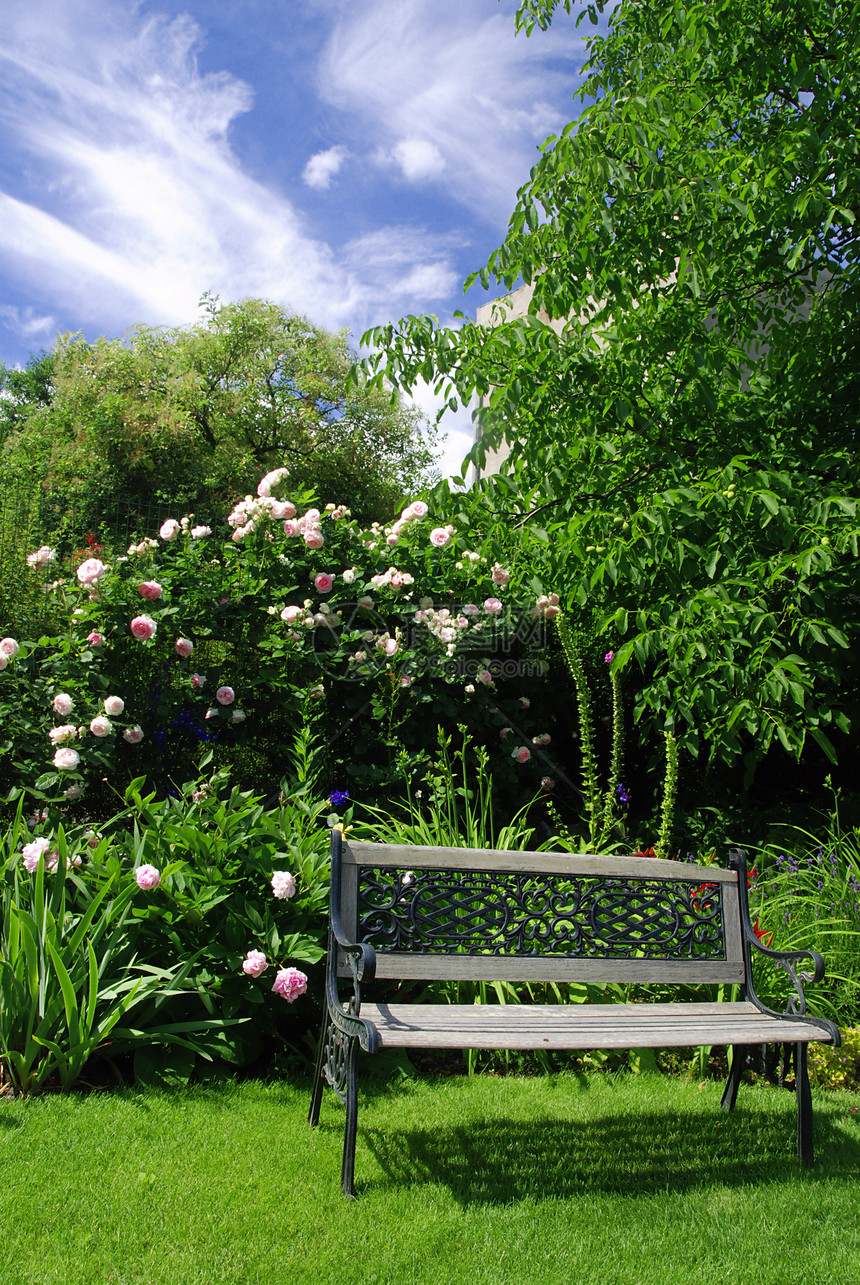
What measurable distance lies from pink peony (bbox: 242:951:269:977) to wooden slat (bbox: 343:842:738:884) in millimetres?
456

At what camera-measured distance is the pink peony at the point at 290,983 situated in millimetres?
2564

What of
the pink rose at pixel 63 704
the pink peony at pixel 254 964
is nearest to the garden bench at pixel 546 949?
the pink peony at pixel 254 964

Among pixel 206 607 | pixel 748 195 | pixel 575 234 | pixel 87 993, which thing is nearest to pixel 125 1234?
pixel 87 993

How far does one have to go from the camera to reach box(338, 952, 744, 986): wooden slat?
8.32 ft

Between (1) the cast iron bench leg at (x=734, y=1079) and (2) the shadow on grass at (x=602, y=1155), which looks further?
(1) the cast iron bench leg at (x=734, y=1079)

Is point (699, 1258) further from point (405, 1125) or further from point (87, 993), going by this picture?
point (87, 993)

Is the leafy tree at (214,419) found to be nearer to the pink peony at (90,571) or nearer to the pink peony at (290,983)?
the pink peony at (90,571)

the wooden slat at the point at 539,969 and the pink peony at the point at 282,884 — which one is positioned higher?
the pink peony at the point at 282,884

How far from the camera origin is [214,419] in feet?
52.1

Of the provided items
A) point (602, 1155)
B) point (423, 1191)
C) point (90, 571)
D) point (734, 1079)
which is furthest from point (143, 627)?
point (734, 1079)

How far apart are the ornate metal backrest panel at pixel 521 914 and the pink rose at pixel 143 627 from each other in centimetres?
196

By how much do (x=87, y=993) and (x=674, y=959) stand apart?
77.6 inches

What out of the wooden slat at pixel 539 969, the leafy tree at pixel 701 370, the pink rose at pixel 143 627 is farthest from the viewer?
the pink rose at pixel 143 627

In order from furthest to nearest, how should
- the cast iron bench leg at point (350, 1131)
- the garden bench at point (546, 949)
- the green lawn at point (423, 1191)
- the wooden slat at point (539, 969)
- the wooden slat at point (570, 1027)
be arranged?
the wooden slat at point (539, 969), the garden bench at point (546, 949), the wooden slat at point (570, 1027), the cast iron bench leg at point (350, 1131), the green lawn at point (423, 1191)
